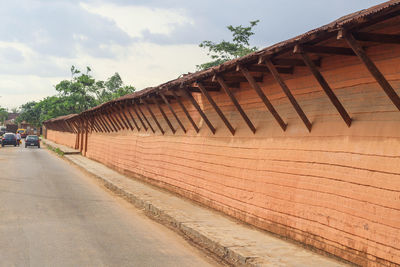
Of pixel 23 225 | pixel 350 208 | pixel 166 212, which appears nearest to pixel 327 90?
pixel 350 208

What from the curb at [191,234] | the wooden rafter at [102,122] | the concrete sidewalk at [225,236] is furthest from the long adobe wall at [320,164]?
the wooden rafter at [102,122]

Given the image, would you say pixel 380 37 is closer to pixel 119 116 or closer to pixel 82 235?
pixel 82 235

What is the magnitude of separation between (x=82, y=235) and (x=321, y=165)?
164 inches

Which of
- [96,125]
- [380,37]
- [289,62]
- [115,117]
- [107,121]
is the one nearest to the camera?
[380,37]

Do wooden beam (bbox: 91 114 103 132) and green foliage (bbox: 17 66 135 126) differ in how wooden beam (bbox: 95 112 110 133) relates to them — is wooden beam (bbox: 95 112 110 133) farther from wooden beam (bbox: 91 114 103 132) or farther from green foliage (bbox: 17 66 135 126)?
green foliage (bbox: 17 66 135 126)

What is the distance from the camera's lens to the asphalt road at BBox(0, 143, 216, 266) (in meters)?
6.31

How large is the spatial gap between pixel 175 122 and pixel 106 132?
1283cm

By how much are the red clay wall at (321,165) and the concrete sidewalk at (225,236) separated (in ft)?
0.95

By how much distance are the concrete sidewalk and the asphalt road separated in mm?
278

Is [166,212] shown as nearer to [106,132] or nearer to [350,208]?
[350,208]

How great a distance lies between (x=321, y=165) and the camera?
6.83m

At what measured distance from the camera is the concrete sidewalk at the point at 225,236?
6.21 meters

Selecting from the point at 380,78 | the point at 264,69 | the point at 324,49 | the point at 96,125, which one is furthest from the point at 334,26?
the point at 96,125

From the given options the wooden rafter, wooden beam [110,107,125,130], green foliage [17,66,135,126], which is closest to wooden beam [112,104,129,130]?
wooden beam [110,107,125,130]
